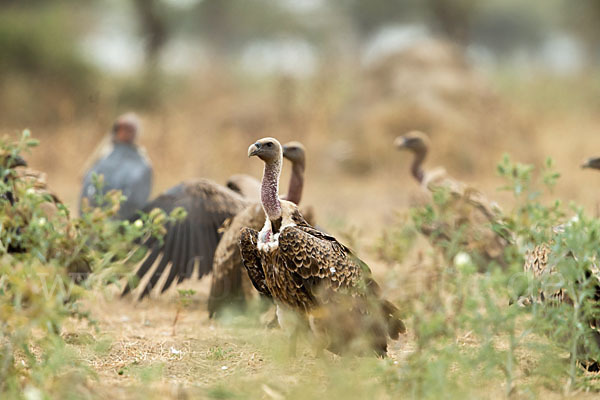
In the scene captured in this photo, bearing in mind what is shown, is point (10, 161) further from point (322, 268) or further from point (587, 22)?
point (587, 22)

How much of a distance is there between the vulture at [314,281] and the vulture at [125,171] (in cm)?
295

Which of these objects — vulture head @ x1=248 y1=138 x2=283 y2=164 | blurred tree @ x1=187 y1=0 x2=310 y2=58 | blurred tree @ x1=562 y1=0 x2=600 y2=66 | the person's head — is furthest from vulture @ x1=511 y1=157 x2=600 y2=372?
blurred tree @ x1=187 y1=0 x2=310 y2=58

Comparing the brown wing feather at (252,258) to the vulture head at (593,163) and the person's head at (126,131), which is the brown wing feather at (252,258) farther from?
the person's head at (126,131)

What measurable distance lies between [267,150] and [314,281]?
2.50 feet

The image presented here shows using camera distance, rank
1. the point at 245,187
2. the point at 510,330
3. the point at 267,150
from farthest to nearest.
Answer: the point at 245,187
the point at 267,150
the point at 510,330

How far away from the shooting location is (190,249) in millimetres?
5953

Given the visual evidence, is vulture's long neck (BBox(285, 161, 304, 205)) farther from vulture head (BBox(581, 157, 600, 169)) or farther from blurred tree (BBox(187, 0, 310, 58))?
blurred tree (BBox(187, 0, 310, 58))

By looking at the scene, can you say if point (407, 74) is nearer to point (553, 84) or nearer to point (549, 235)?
point (549, 235)

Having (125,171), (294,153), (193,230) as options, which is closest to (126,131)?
(125,171)

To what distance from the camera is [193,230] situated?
5988 mm

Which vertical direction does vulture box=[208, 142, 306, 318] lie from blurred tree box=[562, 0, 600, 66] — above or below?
below

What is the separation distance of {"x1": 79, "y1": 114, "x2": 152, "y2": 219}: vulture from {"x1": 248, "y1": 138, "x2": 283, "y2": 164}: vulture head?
2.83 m

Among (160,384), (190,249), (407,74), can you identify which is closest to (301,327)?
(160,384)

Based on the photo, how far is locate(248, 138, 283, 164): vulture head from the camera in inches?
168
